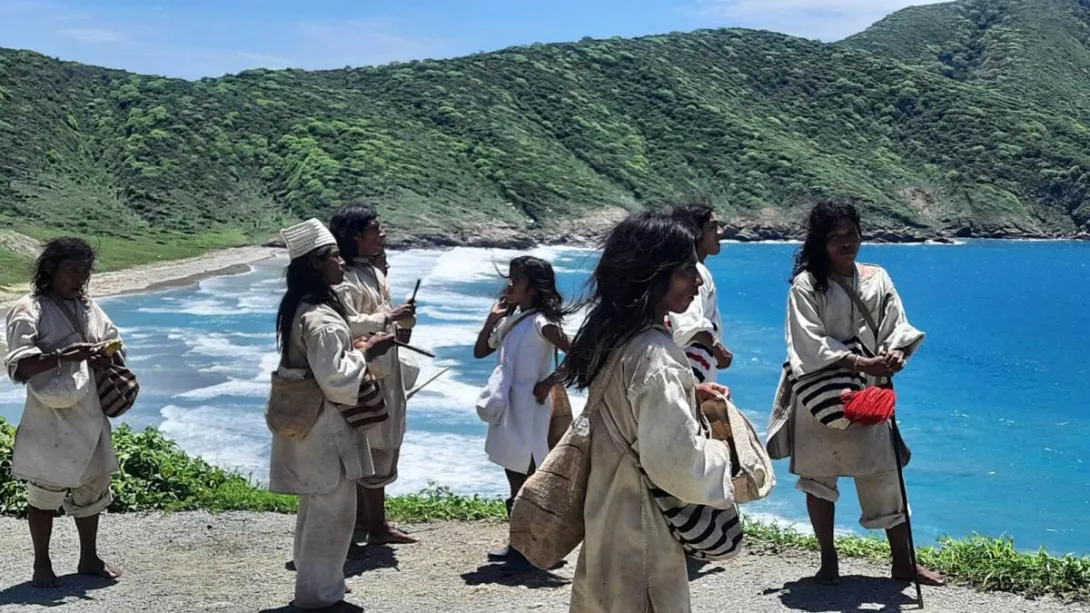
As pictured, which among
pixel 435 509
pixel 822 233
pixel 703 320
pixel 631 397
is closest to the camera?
pixel 631 397

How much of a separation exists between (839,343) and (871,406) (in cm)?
41

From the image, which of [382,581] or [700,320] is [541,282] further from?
[382,581]

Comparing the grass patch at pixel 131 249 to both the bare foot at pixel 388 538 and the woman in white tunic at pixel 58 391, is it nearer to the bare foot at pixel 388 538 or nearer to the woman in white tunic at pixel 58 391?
the bare foot at pixel 388 538

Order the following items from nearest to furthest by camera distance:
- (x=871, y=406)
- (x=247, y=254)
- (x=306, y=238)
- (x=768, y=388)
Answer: (x=871, y=406)
(x=306, y=238)
(x=768, y=388)
(x=247, y=254)

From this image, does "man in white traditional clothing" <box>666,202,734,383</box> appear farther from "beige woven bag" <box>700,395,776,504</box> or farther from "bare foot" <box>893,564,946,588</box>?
"beige woven bag" <box>700,395,776,504</box>

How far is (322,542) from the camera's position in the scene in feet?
18.0

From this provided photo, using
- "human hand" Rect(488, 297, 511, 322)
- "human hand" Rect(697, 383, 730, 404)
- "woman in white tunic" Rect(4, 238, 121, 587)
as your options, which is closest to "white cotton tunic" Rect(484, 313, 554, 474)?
"human hand" Rect(488, 297, 511, 322)

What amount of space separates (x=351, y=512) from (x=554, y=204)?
67231mm

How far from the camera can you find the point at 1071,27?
469 ft

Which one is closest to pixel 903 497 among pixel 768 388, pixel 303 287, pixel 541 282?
pixel 541 282

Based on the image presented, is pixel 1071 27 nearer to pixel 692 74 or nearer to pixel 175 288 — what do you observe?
pixel 692 74

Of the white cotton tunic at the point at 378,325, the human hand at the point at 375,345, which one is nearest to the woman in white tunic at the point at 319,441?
the human hand at the point at 375,345

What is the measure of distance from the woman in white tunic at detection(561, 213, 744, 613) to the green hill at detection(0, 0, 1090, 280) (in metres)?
42.6

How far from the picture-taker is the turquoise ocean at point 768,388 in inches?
663
